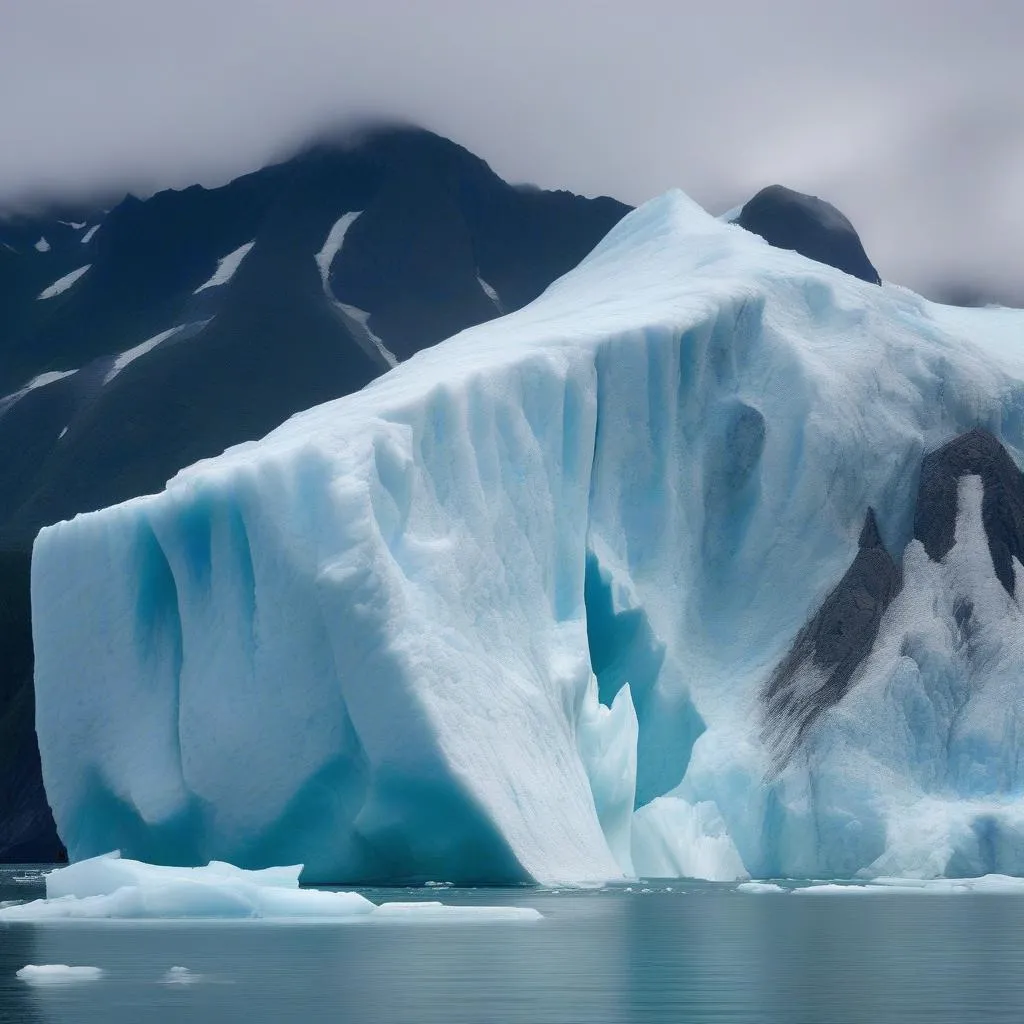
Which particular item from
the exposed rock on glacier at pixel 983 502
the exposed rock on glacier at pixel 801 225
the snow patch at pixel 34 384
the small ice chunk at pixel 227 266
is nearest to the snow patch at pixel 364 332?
the small ice chunk at pixel 227 266

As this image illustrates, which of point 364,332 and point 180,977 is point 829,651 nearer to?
point 180,977

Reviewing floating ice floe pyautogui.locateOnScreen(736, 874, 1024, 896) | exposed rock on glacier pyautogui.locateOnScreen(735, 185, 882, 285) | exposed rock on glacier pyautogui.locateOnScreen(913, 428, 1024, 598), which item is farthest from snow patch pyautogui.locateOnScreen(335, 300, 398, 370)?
floating ice floe pyautogui.locateOnScreen(736, 874, 1024, 896)

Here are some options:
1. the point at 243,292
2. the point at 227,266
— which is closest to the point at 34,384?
the point at 243,292

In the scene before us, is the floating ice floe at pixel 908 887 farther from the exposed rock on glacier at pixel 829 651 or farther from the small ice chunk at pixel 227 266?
the small ice chunk at pixel 227 266

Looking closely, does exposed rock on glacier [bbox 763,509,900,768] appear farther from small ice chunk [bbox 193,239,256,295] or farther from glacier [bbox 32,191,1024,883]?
small ice chunk [bbox 193,239,256,295]

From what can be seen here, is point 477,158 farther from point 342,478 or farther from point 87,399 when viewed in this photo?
point 342,478

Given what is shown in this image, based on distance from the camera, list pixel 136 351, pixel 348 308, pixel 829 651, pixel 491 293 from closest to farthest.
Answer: pixel 829 651, pixel 136 351, pixel 348 308, pixel 491 293
